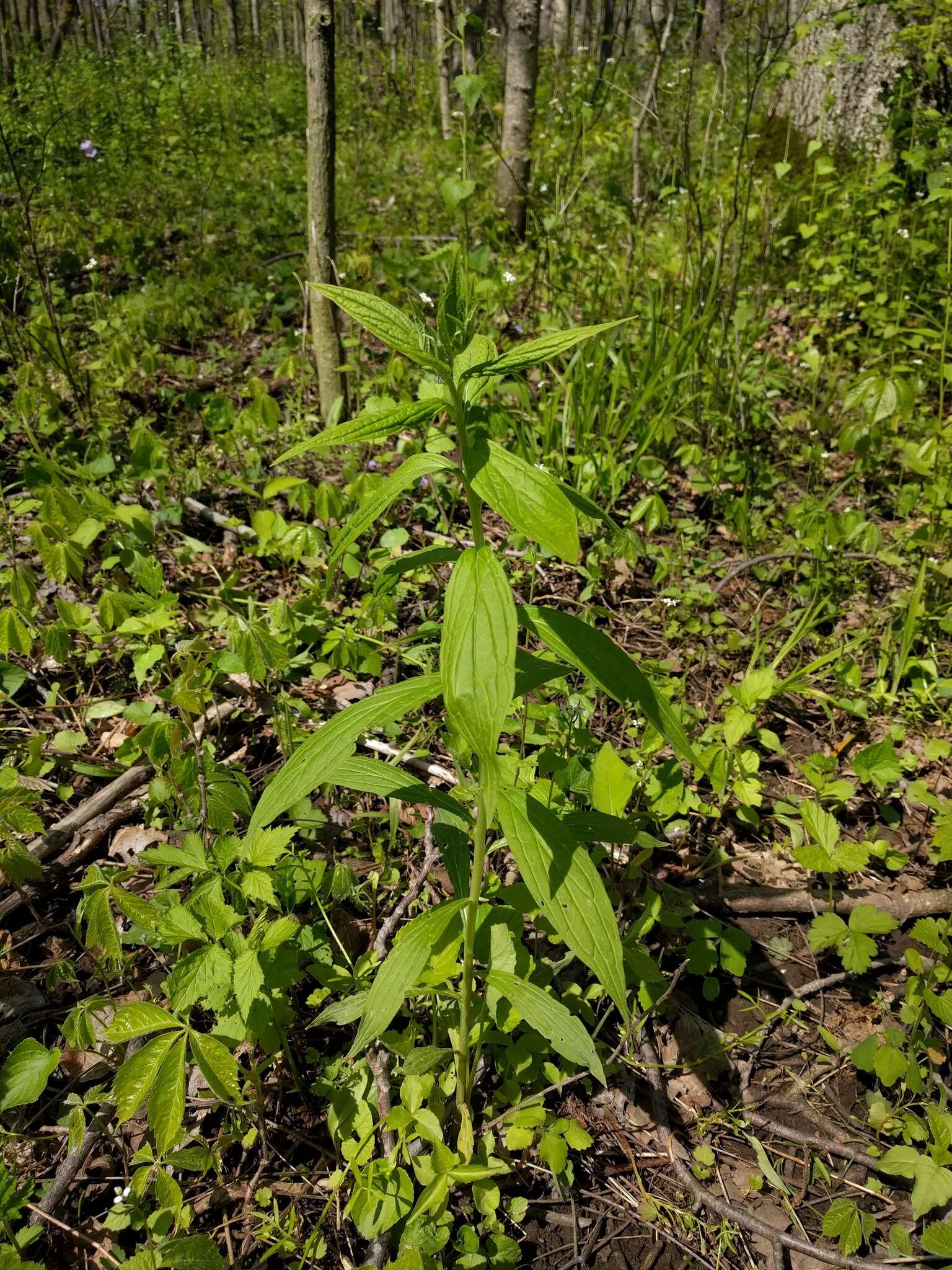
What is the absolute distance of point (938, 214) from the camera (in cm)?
386

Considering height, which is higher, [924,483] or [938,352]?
[938,352]

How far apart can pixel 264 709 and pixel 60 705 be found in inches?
22.0

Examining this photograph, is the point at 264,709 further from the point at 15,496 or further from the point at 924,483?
the point at 924,483

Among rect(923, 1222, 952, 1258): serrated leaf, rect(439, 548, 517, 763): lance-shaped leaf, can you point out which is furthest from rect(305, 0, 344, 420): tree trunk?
rect(923, 1222, 952, 1258): serrated leaf

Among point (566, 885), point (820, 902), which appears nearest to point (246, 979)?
point (566, 885)

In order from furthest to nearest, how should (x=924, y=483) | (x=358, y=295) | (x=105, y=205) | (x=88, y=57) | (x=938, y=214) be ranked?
(x=88, y=57), (x=105, y=205), (x=938, y=214), (x=924, y=483), (x=358, y=295)

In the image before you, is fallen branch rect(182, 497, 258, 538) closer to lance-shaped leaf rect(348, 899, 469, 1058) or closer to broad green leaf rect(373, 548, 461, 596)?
broad green leaf rect(373, 548, 461, 596)

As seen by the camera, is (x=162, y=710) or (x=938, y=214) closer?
(x=162, y=710)

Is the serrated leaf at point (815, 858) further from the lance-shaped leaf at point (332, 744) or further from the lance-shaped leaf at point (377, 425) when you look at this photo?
the lance-shaped leaf at point (377, 425)

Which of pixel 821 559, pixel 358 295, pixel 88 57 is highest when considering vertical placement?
pixel 88 57

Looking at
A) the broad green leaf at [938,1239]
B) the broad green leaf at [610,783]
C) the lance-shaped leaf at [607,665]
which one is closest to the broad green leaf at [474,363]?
the lance-shaped leaf at [607,665]

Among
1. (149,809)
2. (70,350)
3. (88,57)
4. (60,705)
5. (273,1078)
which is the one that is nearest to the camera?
(273,1078)

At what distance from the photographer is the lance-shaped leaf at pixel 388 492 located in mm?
988

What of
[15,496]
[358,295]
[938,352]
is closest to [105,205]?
[15,496]
